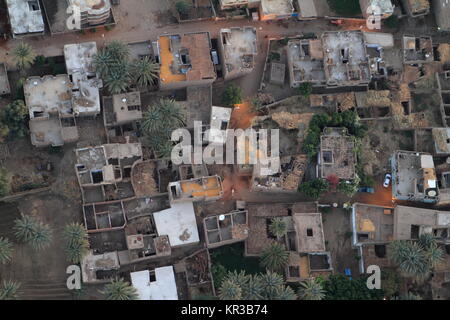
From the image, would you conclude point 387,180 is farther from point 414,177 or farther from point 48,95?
point 48,95

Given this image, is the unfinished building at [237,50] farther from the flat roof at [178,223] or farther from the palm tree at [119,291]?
the palm tree at [119,291]

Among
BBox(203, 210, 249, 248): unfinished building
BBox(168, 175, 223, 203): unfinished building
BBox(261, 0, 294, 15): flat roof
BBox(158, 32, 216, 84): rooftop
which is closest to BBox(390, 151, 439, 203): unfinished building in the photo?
BBox(203, 210, 249, 248): unfinished building

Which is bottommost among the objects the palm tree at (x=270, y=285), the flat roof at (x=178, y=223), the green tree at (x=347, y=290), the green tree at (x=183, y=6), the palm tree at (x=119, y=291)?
the green tree at (x=347, y=290)

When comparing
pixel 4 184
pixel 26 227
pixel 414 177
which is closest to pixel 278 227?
pixel 414 177

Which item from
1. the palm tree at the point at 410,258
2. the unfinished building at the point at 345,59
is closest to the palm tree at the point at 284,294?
the palm tree at the point at 410,258
